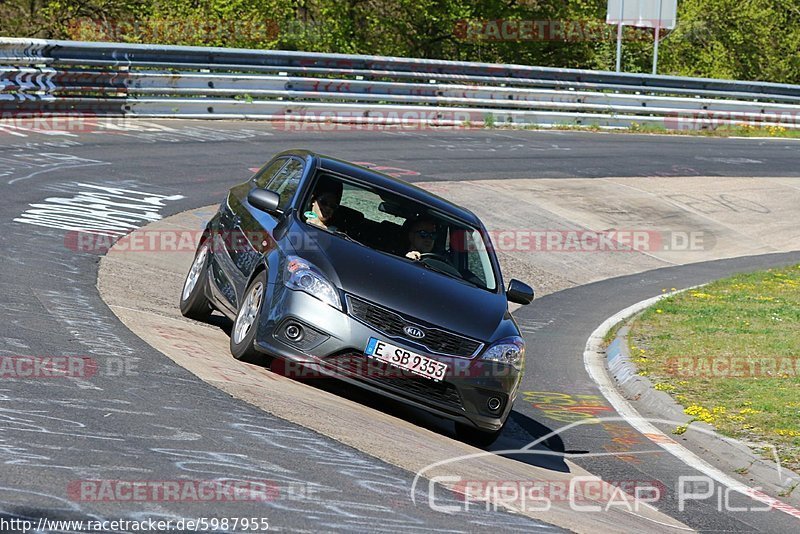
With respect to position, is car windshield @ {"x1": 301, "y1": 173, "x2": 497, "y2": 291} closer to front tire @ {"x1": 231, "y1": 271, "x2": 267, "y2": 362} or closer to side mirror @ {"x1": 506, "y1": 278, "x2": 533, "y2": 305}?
side mirror @ {"x1": 506, "y1": 278, "x2": 533, "y2": 305}

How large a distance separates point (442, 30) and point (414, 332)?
3310 cm

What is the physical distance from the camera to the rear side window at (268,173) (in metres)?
10.6

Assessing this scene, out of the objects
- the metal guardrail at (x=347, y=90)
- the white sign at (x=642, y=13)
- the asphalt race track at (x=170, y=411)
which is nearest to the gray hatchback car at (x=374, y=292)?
the asphalt race track at (x=170, y=411)

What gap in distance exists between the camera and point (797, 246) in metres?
20.5

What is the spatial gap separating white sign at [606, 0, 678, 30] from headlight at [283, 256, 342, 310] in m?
29.3

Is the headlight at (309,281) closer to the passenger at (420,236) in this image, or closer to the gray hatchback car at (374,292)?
the gray hatchback car at (374,292)

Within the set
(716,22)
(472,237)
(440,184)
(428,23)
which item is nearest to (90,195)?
(440,184)

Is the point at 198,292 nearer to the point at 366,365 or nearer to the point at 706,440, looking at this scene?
the point at 366,365

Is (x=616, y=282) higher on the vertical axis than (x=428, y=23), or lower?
lower

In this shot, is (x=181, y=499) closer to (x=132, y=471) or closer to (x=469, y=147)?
(x=132, y=471)

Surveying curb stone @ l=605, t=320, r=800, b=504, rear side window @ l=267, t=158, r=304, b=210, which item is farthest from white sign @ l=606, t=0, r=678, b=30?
rear side window @ l=267, t=158, r=304, b=210

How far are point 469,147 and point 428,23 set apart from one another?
1584cm

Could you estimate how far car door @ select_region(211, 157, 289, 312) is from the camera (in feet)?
31.2

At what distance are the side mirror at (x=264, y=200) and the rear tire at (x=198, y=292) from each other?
1.22m
